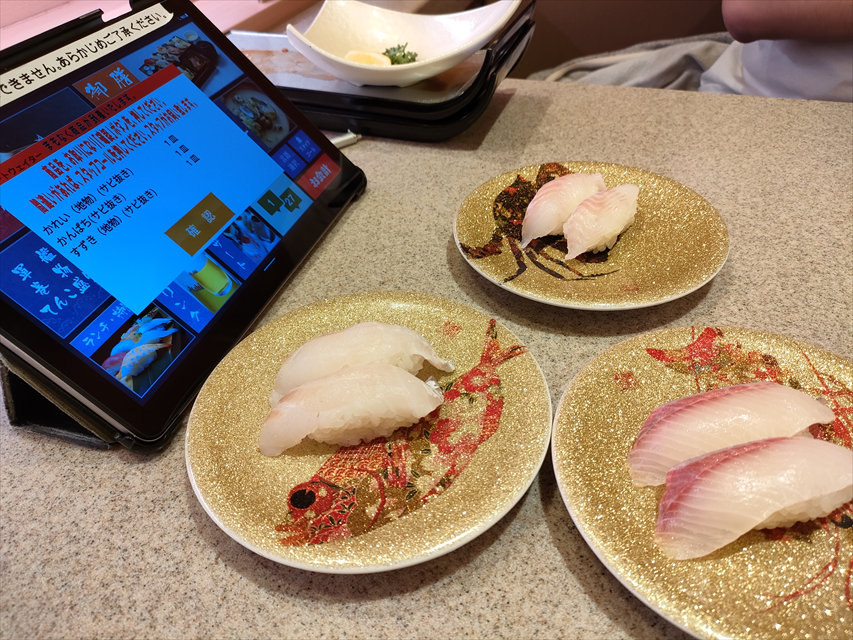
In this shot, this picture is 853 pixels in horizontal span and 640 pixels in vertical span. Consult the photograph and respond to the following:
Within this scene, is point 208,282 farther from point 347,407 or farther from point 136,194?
point 347,407

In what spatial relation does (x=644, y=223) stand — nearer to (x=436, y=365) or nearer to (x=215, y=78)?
(x=436, y=365)

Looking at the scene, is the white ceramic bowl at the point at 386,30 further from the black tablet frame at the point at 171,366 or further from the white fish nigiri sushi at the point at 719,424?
the white fish nigiri sushi at the point at 719,424

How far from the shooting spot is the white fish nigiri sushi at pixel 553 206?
0.87 metres

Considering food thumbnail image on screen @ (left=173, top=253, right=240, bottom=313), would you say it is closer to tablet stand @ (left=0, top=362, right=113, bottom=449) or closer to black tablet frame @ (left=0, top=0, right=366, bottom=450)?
black tablet frame @ (left=0, top=0, right=366, bottom=450)

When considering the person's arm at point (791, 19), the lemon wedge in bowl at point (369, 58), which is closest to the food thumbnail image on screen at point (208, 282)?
the lemon wedge in bowl at point (369, 58)

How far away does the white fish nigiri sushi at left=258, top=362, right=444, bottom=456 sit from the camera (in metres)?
0.59

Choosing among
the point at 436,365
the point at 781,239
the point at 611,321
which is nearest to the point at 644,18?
the point at 781,239

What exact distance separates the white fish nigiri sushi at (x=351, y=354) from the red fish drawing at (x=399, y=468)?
0.21ft

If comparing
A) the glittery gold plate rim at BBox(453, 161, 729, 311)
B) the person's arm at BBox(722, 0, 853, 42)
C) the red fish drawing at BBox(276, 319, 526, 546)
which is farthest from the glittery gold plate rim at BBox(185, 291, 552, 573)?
the person's arm at BBox(722, 0, 853, 42)

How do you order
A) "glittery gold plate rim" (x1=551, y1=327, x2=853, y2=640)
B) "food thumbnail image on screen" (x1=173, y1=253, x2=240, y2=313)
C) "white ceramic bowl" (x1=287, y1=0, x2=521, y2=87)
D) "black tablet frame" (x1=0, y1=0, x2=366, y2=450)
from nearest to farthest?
1. "glittery gold plate rim" (x1=551, y1=327, x2=853, y2=640)
2. "black tablet frame" (x1=0, y1=0, x2=366, y2=450)
3. "food thumbnail image on screen" (x1=173, y1=253, x2=240, y2=313)
4. "white ceramic bowl" (x1=287, y1=0, x2=521, y2=87)

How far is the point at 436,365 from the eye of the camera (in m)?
0.67

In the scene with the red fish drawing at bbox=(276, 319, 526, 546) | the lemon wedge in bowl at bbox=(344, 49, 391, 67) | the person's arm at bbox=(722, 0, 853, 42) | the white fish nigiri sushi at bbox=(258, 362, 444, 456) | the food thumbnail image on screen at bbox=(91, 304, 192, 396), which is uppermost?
the food thumbnail image on screen at bbox=(91, 304, 192, 396)

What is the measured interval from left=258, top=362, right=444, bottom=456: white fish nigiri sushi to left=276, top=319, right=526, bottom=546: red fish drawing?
3cm

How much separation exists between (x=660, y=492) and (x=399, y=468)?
0.27 m
